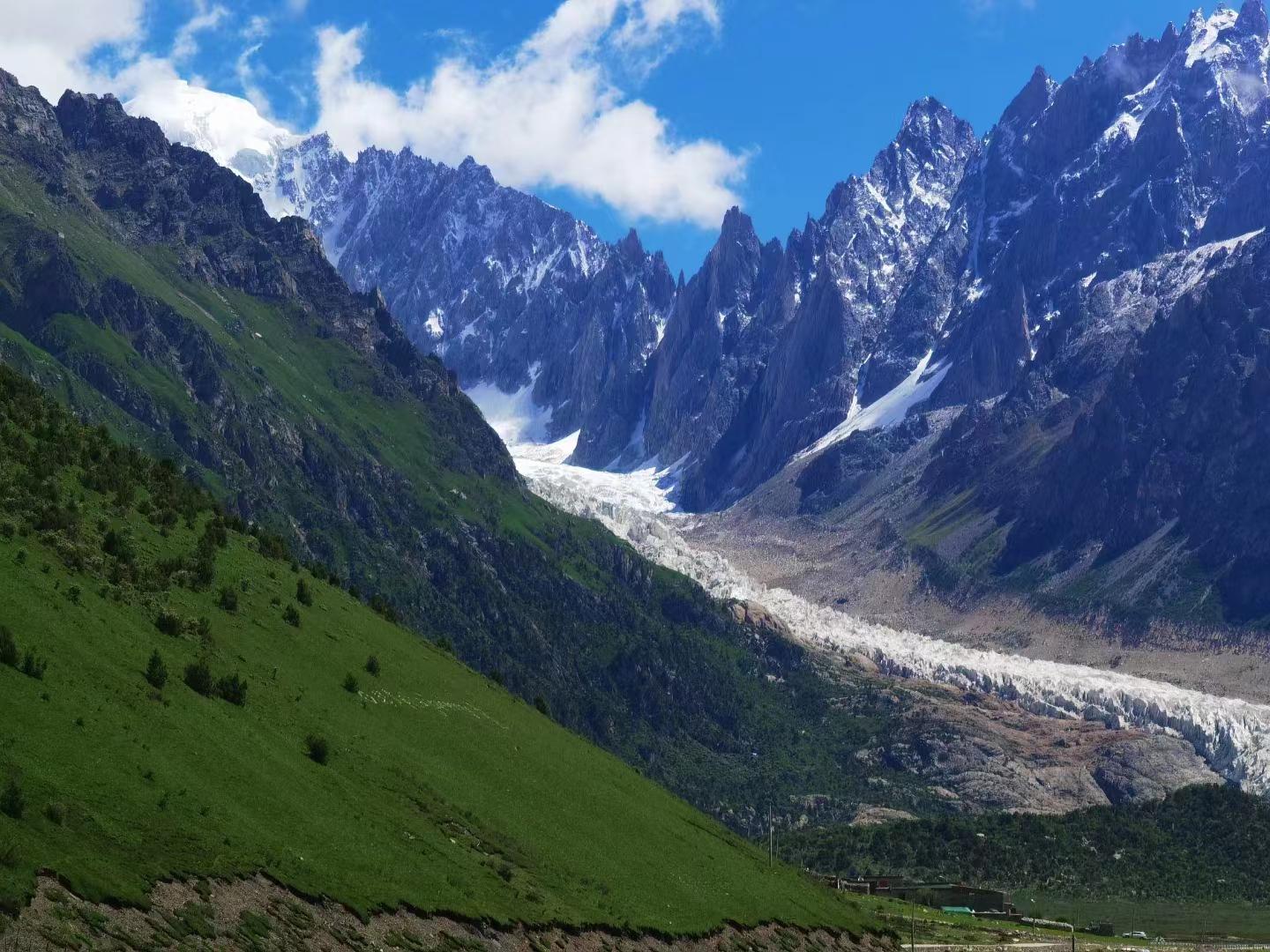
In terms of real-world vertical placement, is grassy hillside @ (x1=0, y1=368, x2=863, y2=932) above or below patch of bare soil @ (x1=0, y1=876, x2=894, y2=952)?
above

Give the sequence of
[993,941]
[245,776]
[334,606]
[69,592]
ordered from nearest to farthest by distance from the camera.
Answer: [245,776] → [69,592] → [334,606] → [993,941]

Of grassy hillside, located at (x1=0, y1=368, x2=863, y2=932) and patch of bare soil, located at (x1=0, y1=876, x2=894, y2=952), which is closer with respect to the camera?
patch of bare soil, located at (x1=0, y1=876, x2=894, y2=952)

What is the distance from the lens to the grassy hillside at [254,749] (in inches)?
2815

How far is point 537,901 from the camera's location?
93125 millimetres

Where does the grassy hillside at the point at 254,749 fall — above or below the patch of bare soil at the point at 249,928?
above

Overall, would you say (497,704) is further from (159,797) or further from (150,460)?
(159,797)

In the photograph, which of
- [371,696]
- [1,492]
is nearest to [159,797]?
[1,492]

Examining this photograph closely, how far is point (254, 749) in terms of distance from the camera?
286ft

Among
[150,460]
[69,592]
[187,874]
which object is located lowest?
[187,874]

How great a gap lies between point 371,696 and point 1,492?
2721 cm

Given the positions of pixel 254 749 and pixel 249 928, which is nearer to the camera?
pixel 249 928

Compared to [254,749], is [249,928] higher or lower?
lower

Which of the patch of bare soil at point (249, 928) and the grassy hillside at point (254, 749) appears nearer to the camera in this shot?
the patch of bare soil at point (249, 928)

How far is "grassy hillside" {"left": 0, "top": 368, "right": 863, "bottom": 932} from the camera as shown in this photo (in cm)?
7150
